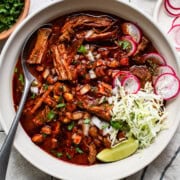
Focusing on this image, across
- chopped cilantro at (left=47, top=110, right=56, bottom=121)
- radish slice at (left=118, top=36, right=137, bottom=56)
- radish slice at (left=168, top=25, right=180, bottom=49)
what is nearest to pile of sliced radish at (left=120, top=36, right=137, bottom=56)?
radish slice at (left=118, top=36, right=137, bottom=56)

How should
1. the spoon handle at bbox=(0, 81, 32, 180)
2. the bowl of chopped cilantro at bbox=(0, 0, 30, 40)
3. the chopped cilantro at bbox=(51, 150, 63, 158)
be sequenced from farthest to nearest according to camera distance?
the bowl of chopped cilantro at bbox=(0, 0, 30, 40) → the chopped cilantro at bbox=(51, 150, 63, 158) → the spoon handle at bbox=(0, 81, 32, 180)

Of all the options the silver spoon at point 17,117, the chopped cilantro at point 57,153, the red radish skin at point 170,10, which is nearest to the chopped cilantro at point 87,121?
the chopped cilantro at point 57,153

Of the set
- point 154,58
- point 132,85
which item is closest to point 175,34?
point 154,58

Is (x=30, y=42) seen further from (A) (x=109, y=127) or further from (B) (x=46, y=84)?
(A) (x=109, y=127)

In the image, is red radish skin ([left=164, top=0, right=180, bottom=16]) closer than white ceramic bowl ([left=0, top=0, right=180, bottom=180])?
No

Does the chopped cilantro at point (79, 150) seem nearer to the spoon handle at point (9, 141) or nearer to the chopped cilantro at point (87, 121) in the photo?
the chopped cilantro at point (87, 121)

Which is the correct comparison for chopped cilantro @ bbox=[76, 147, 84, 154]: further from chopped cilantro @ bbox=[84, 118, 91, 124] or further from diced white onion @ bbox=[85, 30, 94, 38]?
diced white onion @ bbox=[85, 30, 94, 38]

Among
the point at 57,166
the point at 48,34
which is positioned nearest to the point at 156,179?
the point at 57,166
